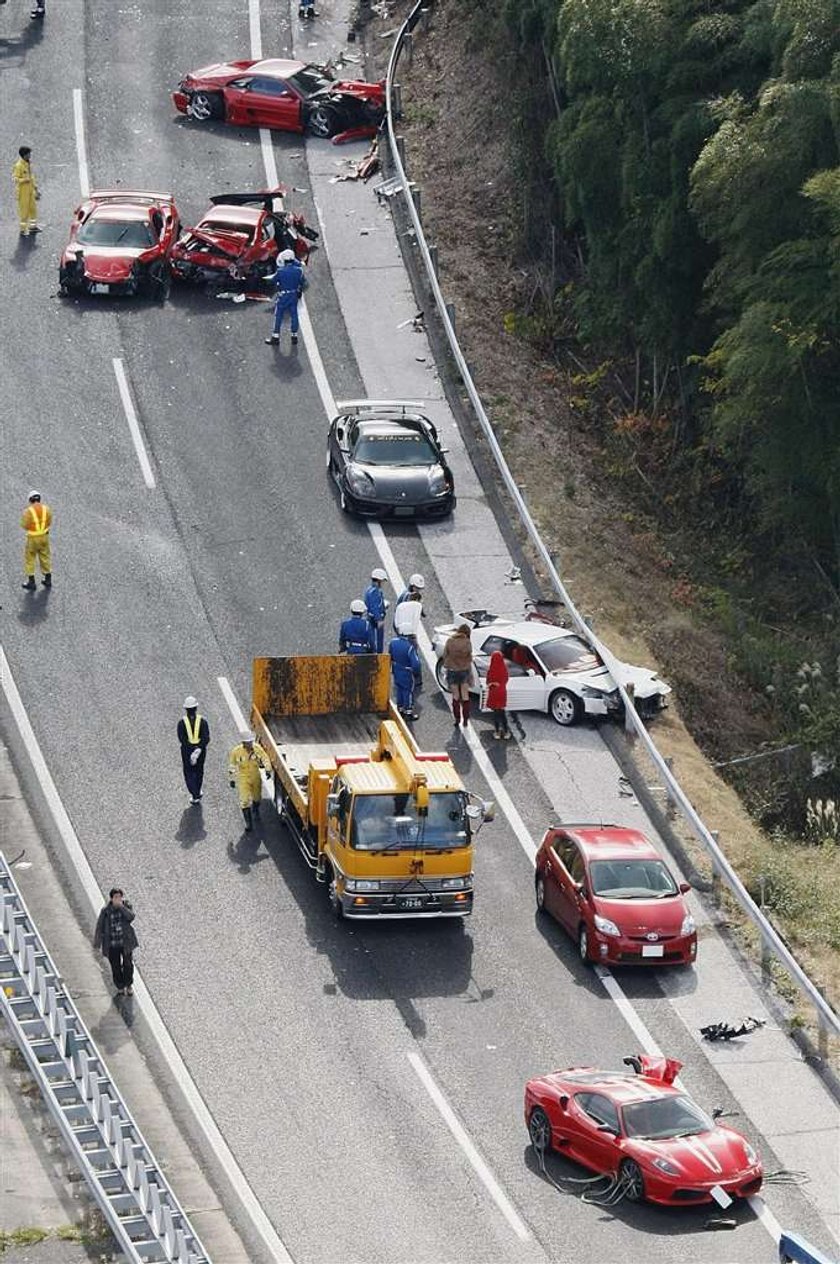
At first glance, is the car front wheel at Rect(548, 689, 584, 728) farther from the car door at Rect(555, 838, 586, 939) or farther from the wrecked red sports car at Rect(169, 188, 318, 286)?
the wrecked red sports car at Rect(169, 188, 318, 286)

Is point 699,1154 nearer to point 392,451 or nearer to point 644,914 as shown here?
point 644,914

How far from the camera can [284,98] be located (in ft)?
164

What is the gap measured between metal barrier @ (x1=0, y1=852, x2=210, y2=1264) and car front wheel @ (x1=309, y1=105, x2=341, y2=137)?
28084 mm

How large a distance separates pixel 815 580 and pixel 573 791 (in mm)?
9956

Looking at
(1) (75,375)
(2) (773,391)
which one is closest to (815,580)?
(2) (773,391)

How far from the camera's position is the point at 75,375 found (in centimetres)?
4128

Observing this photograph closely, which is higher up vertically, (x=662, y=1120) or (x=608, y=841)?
(x=662, y=1120)

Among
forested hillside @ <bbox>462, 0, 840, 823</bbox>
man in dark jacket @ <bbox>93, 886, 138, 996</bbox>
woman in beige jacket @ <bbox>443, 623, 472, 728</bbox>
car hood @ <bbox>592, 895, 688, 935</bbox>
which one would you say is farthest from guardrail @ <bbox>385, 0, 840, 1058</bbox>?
man in dark jacket @ <bbox>93, 886, 138, 996</bbox>

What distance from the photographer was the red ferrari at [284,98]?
49938 mm

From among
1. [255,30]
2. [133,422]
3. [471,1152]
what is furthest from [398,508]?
[255,30]

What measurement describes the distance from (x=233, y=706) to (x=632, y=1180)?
11.5 meters

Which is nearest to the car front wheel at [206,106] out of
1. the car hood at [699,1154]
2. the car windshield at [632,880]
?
the car windshield at [632,880]

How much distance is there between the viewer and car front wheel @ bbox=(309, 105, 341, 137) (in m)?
49.9

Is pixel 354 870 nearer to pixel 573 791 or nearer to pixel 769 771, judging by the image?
pixel 573 791
